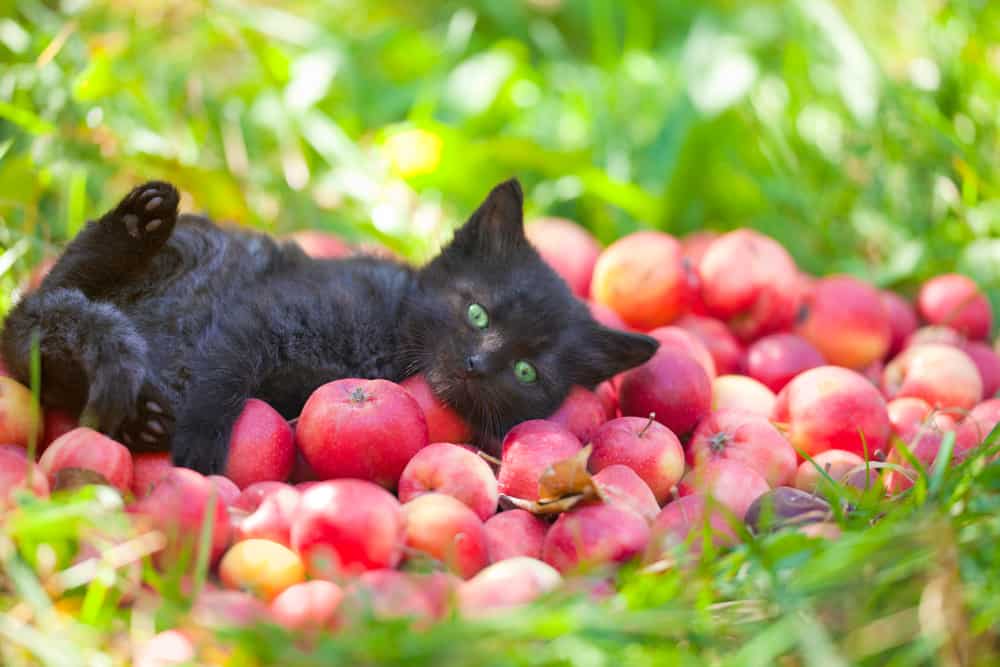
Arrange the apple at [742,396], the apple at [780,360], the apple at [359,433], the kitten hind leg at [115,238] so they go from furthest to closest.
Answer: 1. the apple at [780,360]
2. the apple at [742,396]
3. the kitten hind leg at [115,238]
4. the apple at [359,433]

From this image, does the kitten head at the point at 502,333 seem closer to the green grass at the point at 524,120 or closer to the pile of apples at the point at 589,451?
the pile of apples at the point at 589,451

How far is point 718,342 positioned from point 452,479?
1.53m

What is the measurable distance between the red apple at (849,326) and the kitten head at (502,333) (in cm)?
97

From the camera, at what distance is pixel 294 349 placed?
2795 millimetres

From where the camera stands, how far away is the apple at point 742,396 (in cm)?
318

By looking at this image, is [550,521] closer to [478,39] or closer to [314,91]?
[314,91]

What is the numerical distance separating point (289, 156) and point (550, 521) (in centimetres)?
293

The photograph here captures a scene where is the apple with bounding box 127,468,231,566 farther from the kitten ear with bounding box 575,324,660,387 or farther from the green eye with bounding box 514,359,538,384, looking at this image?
the kitten ear with bounding box 575,324,660,387

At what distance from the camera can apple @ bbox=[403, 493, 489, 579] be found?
2.08 m

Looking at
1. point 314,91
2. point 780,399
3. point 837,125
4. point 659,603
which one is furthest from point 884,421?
point 314,91

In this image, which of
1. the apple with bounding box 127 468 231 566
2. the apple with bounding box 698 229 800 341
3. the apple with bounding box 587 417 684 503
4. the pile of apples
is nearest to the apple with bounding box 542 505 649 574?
the pile of apples

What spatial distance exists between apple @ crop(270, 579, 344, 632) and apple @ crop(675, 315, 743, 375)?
Result: 2.02 metres

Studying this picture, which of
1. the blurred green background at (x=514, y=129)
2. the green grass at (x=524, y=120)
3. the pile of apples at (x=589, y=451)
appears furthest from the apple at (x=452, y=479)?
the blurred green background at (x=514, y=129)

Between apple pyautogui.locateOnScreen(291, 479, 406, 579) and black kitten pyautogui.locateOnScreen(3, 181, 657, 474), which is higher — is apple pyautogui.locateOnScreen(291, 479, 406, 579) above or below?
below
